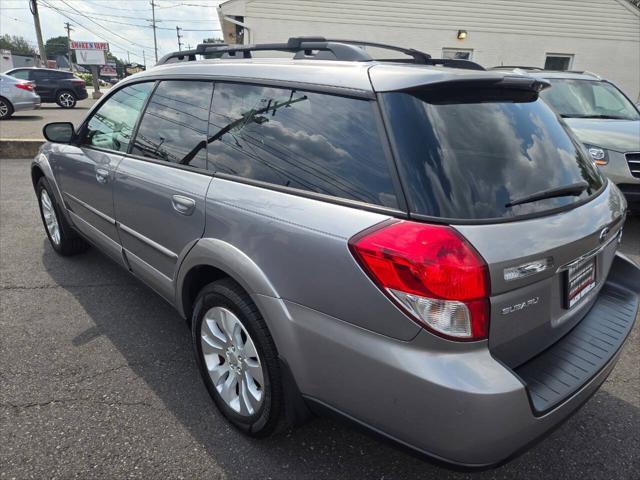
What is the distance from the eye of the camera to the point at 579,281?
1.82 m

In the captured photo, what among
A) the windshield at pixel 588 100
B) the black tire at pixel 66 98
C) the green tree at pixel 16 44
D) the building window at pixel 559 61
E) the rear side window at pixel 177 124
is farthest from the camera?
the green tree at pixel 16 44

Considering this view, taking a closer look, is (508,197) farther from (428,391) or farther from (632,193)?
(632,193)

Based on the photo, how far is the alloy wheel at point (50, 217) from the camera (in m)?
4.12

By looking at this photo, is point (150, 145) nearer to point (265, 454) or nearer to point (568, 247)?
point (265, 454)

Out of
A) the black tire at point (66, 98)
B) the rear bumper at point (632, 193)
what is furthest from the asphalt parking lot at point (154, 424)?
the black tire at point (66, 98)

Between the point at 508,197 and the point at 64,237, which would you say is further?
the point at 64,237

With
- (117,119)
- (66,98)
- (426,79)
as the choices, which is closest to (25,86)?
(66,98)

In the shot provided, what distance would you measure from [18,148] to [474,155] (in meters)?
10.1

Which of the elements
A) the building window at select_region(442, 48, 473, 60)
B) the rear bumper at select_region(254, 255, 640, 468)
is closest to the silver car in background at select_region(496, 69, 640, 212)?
the rear bumper at select_region(254, 255, 640, 468)

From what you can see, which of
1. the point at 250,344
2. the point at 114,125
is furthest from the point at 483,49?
the point at 250,344

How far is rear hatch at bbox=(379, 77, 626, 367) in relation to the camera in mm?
1476

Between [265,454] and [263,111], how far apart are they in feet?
5.11

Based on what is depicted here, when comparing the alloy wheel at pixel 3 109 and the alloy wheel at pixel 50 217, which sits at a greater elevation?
the alloy wheel at pixel 50 217

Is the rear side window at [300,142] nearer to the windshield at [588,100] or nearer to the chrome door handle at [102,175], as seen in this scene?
the chrome door handle at [102,175]
